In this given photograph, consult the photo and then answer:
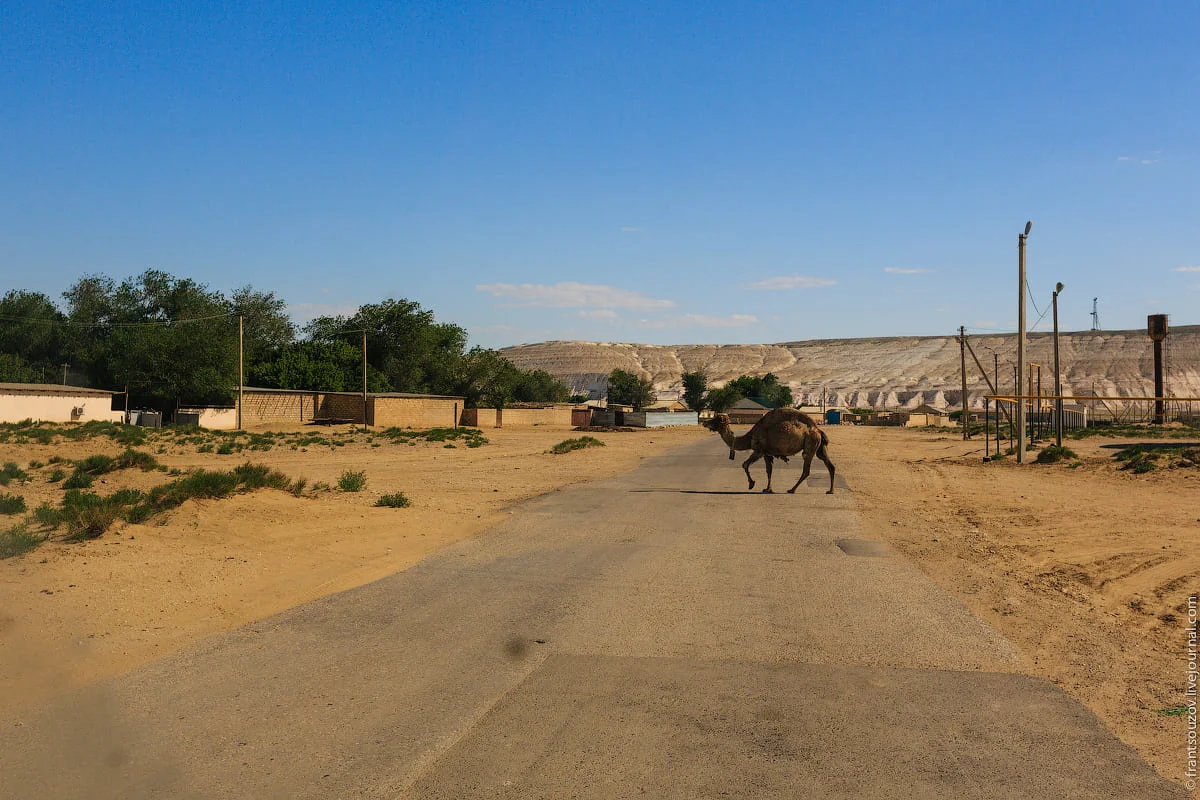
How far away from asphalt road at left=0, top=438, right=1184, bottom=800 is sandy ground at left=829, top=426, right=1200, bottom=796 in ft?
1.23

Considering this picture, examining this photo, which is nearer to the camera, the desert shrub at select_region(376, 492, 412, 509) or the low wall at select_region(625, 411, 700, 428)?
the desert shrub at select_region(376, 492, 412, 509)

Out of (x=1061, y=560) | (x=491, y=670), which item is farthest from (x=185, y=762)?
(x=1061, y=560)

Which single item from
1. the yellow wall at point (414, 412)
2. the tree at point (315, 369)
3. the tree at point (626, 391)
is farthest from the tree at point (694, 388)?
the yellow wall at point (414, 412)

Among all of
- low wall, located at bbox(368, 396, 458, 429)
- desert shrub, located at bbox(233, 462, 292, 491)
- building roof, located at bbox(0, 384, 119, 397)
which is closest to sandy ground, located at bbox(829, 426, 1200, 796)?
desert shrub, located at bbox(233, 462, 292, 491)

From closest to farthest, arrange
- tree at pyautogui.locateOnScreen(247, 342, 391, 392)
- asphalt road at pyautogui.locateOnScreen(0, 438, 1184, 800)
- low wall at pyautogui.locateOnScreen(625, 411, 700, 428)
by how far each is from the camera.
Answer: asphalt road at pyautogui.locateOnScreen(0, 438, 1184, 800) < tree at pyautogui.locateOnScreen(247, 342, 391, 392) < low wall at pyautogui.locateOnScreen(625, 411, 700, 428)

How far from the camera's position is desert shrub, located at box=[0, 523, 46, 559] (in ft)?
33.6

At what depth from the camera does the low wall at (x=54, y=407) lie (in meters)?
48.2

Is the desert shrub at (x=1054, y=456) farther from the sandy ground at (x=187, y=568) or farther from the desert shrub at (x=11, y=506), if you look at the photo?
the desert shrub at (x=11, y=506)

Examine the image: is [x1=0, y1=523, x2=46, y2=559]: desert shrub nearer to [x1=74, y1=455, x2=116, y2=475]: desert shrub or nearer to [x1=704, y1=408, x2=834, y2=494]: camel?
[x1=74, y1=455, x2=116, y2=475]: desert shrub

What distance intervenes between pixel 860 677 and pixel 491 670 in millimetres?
2623

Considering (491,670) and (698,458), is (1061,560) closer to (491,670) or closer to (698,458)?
(491,670)

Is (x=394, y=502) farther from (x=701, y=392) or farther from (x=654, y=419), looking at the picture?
(x=701, y=392)

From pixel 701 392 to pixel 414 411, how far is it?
86.0 m

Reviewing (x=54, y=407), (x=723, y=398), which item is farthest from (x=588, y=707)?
(x=723, y=398)
